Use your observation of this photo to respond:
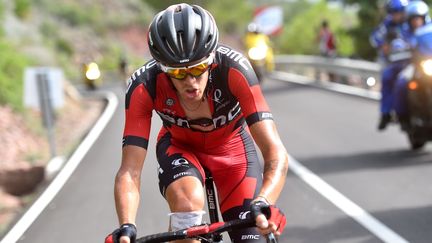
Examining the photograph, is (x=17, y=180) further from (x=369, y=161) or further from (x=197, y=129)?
(x=197, y=129)

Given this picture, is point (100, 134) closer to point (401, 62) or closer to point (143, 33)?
point (401, 62)

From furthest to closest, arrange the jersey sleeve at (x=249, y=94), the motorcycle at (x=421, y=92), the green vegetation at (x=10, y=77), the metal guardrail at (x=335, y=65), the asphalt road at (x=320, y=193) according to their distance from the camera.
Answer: the green vegetation at (x=10, y=77) < the metal guardrail at (x=335, y=65) < the motorcycle at (x=421, y=92) < the asphalt road at (x=320, y=193) < the jersey sleeve at (x=249, y=94)

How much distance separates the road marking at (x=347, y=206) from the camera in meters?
7.75

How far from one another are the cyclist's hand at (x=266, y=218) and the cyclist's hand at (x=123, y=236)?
0.59m

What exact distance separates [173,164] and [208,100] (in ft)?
1.42

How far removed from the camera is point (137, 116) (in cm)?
509

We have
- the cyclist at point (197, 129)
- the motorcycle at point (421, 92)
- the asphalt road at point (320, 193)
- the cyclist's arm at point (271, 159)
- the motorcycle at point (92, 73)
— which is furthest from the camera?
the motorcycle at point (92, 73)

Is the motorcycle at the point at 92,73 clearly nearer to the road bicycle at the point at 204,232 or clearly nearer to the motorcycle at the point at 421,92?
the motorcycle at the point at 421,92

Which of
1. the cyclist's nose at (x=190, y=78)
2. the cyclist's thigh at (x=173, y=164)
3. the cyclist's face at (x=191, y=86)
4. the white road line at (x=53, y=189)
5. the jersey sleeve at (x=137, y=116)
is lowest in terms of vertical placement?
the white road line at (x=53, y=189)

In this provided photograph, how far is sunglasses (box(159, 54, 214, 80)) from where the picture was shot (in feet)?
15.6

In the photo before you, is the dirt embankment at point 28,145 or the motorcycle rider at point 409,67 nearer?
the motorcycle rider at point 409,67

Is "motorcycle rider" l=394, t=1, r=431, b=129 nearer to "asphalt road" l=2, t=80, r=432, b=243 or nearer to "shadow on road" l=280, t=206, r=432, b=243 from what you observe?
"asphalt road" l=2, t=80, r=432, b=243

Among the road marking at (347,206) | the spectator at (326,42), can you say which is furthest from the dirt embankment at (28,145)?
the spectator at (326,42)

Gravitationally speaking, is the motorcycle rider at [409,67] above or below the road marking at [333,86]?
above
